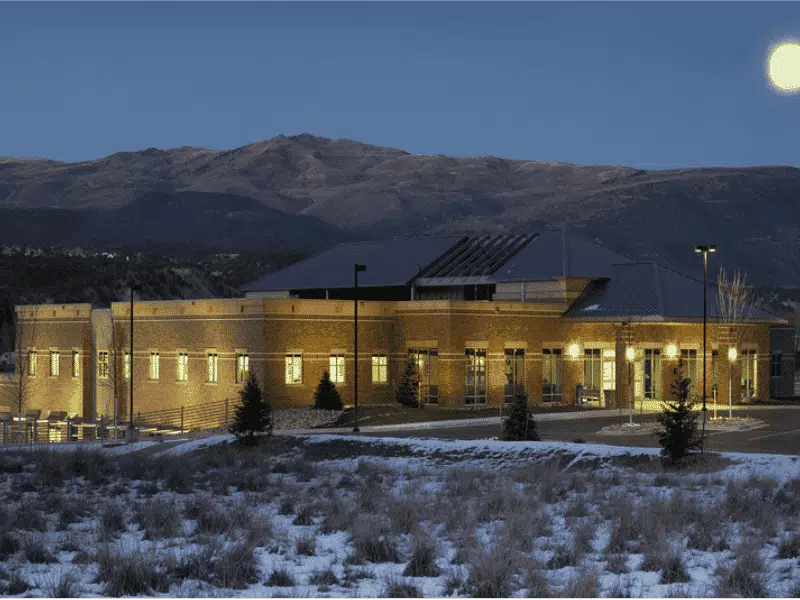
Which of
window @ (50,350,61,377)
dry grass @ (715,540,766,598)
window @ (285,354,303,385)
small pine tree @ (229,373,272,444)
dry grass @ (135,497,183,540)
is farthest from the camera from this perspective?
window @ (50,350,61,377)

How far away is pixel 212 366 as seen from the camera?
55156 millimetres

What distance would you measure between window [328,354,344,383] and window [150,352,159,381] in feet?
31.4

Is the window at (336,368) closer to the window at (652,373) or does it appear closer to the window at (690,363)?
the window at (652,373)

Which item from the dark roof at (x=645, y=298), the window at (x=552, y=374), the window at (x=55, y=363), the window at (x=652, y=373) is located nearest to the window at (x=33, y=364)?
the window at (x=55, y=363)

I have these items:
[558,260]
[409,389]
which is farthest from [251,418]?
[558,260]

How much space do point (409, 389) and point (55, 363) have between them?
22.5 m

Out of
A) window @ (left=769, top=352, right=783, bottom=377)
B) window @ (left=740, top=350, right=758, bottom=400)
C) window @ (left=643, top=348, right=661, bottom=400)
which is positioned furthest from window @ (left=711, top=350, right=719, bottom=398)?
window @ (left=769, top=352, right=783, bottom=377)

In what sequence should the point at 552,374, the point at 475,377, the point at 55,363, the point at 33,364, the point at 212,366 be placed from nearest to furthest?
the point at 475,377
the point at 212,366
the point at 552,374
the point at 55,363
the point at 33,364

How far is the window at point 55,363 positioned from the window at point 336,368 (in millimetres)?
19091

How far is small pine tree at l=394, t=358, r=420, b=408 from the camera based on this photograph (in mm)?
53688

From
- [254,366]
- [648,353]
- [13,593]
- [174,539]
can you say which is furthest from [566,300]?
[13,593]

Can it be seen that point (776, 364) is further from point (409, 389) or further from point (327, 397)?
point (327, 397)

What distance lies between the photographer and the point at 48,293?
131 m

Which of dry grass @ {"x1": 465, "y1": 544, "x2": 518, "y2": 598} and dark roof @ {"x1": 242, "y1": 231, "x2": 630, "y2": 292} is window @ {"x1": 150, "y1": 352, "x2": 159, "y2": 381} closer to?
dark roof @ {"x1": 242, "y1": 231, "x2": 630, "y2": 292}
